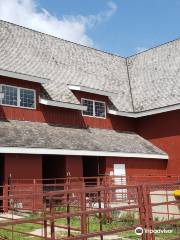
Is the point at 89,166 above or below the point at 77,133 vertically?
below

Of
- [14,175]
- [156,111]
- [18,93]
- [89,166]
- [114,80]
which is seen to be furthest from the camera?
[114,80]

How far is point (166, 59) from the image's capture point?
30766mm

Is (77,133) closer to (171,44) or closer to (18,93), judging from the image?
(18,93)

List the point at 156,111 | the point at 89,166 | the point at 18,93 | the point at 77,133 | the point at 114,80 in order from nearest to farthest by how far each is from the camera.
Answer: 1. the point at 18,93
2. the point at 77,133
3. the point at 89,166
4. the point at 156,111
5. the point at 114,80

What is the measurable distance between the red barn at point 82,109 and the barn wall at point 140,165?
6 centimetres

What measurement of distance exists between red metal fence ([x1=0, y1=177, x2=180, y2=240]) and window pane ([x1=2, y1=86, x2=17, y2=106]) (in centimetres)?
457

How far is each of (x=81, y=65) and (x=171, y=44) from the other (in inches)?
311

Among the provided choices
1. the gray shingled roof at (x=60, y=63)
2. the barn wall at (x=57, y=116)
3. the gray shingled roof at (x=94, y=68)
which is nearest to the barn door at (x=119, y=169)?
the barn wall at (x=57, y=116)

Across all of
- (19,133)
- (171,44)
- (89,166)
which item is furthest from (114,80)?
(19,133)

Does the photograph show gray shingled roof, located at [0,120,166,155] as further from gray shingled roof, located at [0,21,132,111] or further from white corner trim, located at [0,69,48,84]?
white corner trim, located at [0,69,48,84]

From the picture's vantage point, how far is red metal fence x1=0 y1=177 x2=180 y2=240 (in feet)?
22.8

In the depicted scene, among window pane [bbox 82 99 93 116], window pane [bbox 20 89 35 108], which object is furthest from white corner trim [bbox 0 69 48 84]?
window pane [bbox 82 99 93 116]

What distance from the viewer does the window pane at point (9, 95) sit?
2125cm

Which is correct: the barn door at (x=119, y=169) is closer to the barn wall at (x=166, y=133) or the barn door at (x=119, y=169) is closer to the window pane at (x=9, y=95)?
the barn wall at (x=166, y=133)
